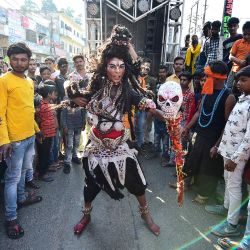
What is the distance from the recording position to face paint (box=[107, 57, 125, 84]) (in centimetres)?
241

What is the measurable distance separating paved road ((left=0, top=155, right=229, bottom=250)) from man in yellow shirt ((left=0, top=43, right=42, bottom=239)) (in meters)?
0.26

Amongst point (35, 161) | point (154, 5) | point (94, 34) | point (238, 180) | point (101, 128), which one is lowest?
point (35, 161)

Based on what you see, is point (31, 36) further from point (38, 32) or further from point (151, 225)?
point (151, 225)

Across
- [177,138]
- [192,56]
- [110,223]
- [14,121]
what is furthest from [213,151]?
[192,56]

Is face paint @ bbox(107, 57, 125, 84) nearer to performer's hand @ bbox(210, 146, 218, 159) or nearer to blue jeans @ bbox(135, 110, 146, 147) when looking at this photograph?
performer's hand @ bbox(210, 146, 218, 159)

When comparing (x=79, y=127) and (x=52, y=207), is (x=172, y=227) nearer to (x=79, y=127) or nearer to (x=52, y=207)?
(x=52, y=207)

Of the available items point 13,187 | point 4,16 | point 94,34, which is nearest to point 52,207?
point 13,187

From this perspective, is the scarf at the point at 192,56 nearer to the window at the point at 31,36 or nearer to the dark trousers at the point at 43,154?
the dark trousers at the point at 43,154

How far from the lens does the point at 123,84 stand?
2545 mm

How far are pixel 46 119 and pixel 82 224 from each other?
1.69 meters

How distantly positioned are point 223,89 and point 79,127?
7.82ft

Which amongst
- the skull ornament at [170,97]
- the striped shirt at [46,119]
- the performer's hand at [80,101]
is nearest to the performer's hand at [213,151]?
the skull ornament at [170,97]

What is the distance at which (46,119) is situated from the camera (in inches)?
150

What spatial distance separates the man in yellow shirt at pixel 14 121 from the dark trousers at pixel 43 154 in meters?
0.97
